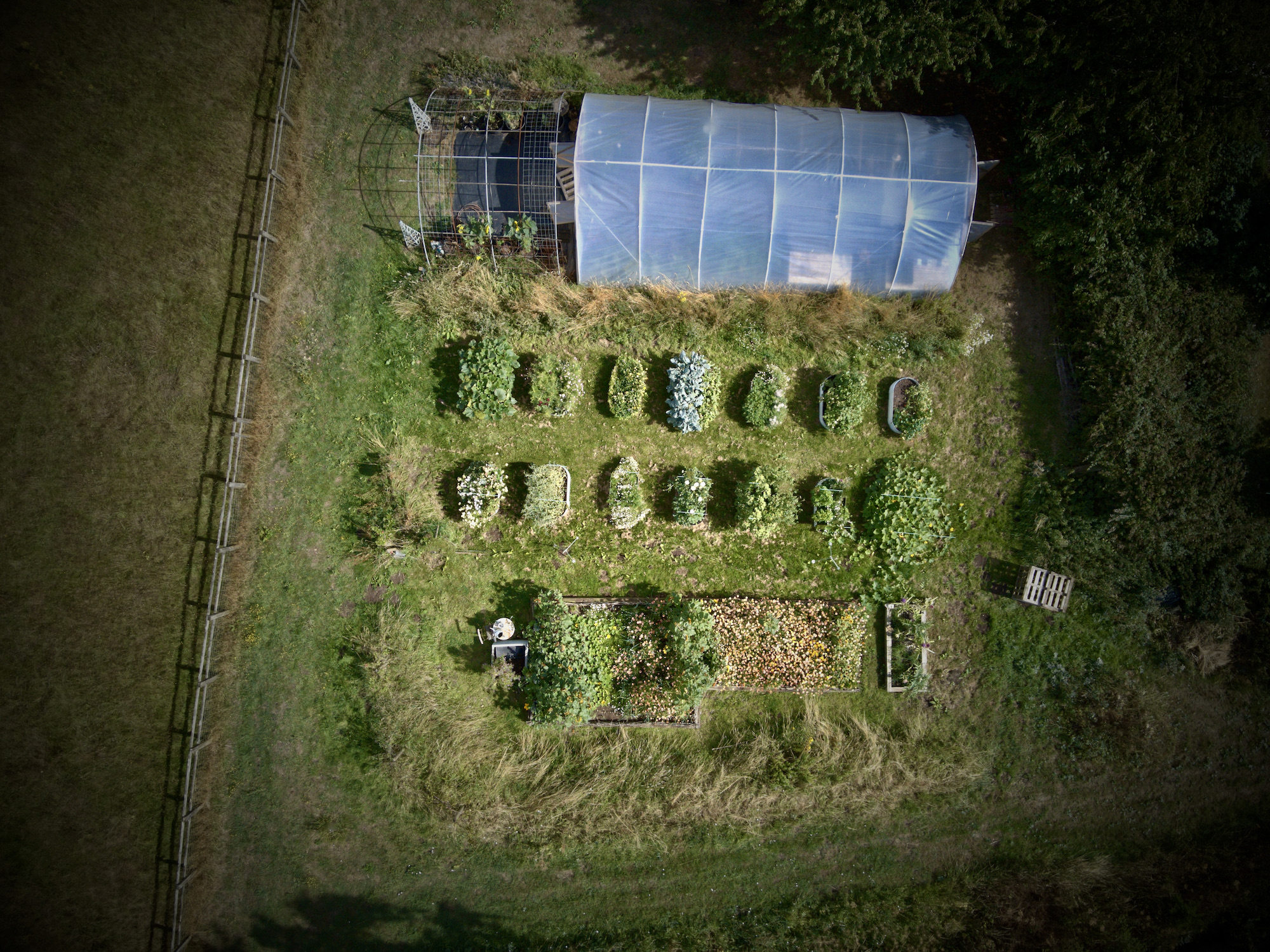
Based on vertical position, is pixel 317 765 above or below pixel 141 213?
below

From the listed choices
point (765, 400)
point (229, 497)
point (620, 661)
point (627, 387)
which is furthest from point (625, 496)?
point (229, 497)

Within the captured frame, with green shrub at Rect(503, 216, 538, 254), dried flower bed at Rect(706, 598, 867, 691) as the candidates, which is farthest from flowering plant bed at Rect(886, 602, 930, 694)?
green shrub at Rect(503, 216, 538, 254)

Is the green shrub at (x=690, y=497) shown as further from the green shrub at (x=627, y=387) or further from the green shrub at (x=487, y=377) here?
the green shrub at (x=487, y=377)

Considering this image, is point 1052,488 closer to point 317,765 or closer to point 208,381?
point 317,765

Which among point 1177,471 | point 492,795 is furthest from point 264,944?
point 1177,471

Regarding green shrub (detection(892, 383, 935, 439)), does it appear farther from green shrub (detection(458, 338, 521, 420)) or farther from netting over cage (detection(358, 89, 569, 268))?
green shrub (detection(458, 338, 521, 420))

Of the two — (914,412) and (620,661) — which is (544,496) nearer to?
(620,661)
